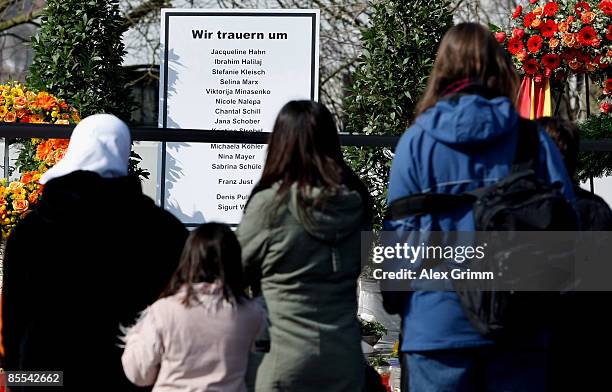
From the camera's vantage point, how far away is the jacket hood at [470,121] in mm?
2900

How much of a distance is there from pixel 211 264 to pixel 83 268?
0.42 meters


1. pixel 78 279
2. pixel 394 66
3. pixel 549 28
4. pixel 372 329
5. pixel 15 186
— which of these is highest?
pixel 549 28

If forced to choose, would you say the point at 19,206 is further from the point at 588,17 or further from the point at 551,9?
the point at 588,17

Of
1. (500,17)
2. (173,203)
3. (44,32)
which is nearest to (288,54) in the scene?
(173,203)

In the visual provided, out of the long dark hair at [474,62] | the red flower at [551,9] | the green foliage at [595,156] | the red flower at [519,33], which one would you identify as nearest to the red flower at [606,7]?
the red flower at [551,9]

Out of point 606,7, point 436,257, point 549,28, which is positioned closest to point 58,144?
point 549,28

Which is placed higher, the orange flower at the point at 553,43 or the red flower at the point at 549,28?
the red flower at the point at 549,28

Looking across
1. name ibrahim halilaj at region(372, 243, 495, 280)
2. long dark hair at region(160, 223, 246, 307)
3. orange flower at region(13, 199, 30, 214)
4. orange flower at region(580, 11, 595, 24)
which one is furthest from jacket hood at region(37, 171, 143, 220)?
orange flower at region(580, 11, 595, 24)

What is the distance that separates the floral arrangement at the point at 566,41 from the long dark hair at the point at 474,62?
2.96m

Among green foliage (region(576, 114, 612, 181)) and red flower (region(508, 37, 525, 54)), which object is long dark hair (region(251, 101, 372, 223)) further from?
red flower (region(508, 37, 525, 54))

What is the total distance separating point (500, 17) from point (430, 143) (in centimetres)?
856

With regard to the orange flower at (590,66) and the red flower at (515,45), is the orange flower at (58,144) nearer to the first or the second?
the red flower at (515,45)

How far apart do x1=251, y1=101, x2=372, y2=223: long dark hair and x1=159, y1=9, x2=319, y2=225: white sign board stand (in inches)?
129

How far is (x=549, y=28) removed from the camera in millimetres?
5906
